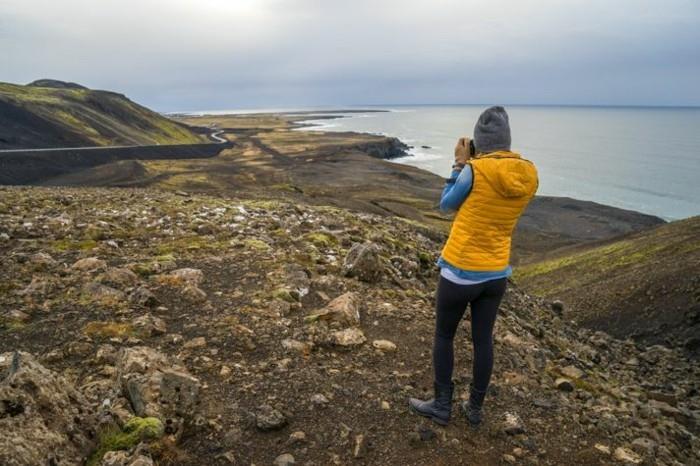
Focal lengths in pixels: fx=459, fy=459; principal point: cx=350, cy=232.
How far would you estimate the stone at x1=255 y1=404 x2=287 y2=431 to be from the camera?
17.9 ft

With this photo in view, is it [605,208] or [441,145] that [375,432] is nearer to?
[605,208]

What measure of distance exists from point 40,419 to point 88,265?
663 centimetres

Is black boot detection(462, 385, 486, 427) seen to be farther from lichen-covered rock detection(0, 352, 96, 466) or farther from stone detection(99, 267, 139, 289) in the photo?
stone detection(99, 267, 139, 289)

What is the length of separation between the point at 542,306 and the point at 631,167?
127416mm

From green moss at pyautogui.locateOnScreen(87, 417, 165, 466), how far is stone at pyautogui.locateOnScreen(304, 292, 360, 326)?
3.71m

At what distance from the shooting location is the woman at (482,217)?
Answer: 4998 mm

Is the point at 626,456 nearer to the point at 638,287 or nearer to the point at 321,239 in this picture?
the point at 321,239

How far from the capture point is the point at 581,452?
18.6 ft

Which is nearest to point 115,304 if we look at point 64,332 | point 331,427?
point 64,332

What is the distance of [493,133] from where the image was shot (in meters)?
5.13

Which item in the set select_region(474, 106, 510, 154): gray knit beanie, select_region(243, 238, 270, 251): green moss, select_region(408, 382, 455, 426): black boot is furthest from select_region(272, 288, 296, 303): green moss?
select_region(474, 106, 510, 154): gray knit beanie

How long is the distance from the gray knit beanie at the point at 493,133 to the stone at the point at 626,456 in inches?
160

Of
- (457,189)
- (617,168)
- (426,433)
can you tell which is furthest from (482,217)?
(617,168)

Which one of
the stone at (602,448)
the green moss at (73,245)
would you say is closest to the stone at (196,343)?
the stone at (602,448)
